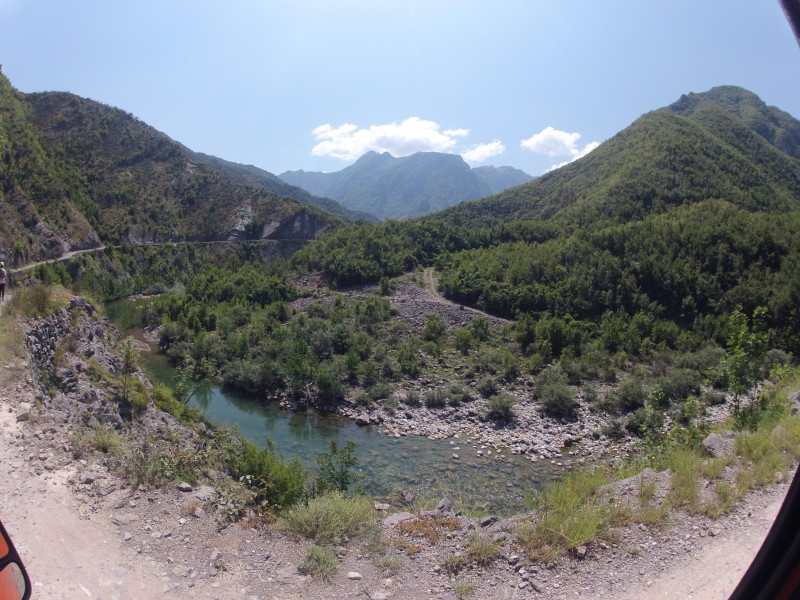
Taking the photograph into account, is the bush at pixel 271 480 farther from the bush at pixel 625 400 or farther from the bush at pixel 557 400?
the bush at pixel 625 400

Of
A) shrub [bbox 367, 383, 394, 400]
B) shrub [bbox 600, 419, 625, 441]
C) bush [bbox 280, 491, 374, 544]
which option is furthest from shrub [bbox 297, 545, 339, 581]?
shrub [bbox 367, 383, 394, 400]

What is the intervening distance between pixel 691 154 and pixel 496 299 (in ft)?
136

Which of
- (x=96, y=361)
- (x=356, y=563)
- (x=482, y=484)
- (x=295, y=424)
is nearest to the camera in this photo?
(x=356, y=563)

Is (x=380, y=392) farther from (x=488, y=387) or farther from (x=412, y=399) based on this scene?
(x=488, y=387)

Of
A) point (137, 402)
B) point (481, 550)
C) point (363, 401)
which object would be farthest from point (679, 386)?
point (137, 402)

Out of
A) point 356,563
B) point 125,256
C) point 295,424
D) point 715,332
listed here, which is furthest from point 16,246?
point 715,332

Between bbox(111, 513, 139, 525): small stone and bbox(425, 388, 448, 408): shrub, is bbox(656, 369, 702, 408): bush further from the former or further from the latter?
bbox(111, 513, 139, 525): small stone

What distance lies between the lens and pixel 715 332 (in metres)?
30.7

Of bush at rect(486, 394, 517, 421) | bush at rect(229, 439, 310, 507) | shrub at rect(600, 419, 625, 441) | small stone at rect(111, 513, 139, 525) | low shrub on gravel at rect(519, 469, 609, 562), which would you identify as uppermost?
small stone at rect(111, 513, 139, 525)

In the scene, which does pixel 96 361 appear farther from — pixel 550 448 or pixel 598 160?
pixel 598 160

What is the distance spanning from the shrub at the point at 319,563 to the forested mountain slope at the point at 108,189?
4570cm

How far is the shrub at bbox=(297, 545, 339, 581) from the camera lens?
17.1ft

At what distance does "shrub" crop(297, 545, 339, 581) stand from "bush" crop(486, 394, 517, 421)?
16532 mm

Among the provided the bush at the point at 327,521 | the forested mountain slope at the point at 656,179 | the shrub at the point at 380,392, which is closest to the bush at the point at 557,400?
the shrub at the point at 380,392
